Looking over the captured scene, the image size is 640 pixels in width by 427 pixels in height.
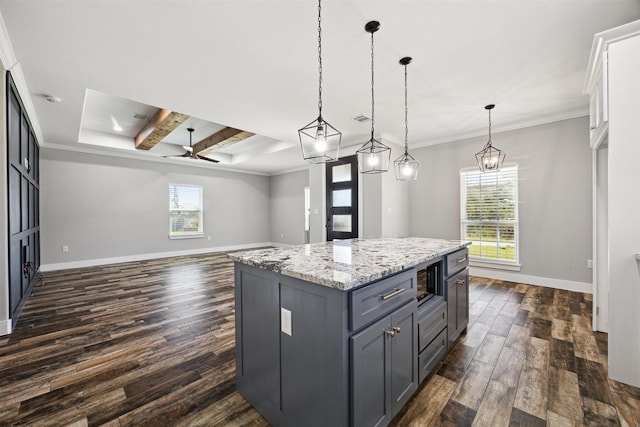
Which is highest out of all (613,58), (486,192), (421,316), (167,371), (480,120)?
(480,120)

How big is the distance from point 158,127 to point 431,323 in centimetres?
503

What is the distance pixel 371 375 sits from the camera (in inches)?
51.6

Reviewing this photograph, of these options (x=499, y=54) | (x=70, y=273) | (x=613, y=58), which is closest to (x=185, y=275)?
(x=70, y=273)

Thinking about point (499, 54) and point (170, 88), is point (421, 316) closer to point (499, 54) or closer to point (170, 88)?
point (499, 54)

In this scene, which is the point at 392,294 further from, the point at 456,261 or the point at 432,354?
the point at 456,261

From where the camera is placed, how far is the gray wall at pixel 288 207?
8500mm

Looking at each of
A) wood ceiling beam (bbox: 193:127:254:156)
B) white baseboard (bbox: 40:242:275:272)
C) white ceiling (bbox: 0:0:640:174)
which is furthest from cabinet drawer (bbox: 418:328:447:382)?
white baseboard (bbox: 40:242:275:272)

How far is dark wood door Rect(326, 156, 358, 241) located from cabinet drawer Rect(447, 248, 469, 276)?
2897mm

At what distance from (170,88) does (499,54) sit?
3.52 m

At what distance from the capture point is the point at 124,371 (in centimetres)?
203

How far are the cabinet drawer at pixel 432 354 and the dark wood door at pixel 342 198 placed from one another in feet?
10.8

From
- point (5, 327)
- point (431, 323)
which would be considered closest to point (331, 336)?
point (431, 323)

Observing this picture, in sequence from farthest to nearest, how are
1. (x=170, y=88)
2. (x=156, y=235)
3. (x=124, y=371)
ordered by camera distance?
1. (x=156, y=235)
2. (x=170, y=88)
3. (x=124, y=371)

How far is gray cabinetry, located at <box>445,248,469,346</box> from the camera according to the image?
2.23 meters
